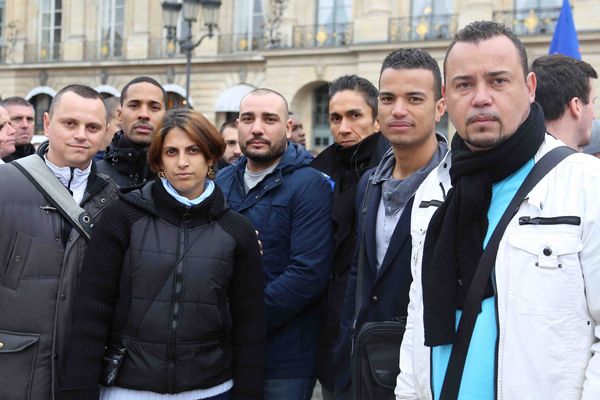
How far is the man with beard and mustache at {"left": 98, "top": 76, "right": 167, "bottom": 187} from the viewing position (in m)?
4.46

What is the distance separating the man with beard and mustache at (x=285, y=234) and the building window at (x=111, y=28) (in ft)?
86.2

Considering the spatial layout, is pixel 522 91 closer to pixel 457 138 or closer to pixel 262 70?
pixel 457 138

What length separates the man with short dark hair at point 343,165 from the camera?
3.71m

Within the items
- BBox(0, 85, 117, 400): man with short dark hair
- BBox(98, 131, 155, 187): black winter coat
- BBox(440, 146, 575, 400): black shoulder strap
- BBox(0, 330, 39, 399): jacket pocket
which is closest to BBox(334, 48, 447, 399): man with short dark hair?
BBox(440, 146, 575, 400): black shoulder strap

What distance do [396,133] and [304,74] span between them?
2143cm

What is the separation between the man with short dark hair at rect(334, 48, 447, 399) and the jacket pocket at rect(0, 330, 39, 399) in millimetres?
1487

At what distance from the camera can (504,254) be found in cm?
224

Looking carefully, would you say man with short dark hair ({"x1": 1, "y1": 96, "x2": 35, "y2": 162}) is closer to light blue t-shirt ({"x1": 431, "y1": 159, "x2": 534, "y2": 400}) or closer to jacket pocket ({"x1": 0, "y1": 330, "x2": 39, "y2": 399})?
jacket pocket ({"x1": 0, "y1": 330, "x2": 39, "y2": 399})

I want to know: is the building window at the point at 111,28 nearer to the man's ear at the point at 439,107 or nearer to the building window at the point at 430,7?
the building window at the point at 430,7

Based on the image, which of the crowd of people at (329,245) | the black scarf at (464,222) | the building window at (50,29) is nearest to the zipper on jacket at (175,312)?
the crowd of people at (329,245)

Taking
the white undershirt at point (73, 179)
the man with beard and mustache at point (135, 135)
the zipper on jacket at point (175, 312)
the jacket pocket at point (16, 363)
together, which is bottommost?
the jacket pocket at point (16, 363)

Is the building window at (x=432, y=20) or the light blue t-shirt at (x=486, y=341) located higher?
the building window at (x=432, y=20)

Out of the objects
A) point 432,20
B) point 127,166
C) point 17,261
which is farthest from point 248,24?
point 17,261

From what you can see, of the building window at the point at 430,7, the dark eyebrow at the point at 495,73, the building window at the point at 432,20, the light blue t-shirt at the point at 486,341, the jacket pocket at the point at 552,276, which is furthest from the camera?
the building window at the point at 430,7
